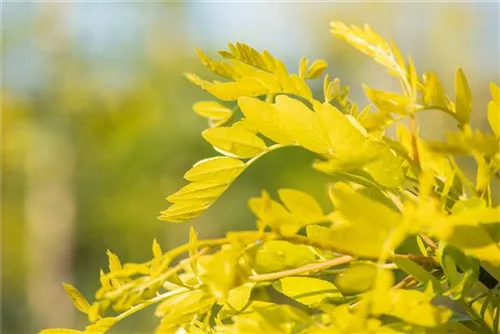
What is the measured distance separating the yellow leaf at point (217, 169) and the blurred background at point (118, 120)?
6487mm

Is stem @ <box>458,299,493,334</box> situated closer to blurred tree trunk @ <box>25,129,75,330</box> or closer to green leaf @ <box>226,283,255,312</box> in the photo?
green leaf @ <box>226,283,255,312</box>

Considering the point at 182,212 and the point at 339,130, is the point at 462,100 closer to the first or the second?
the point at 339,130

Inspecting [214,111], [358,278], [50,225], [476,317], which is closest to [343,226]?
[358,278]

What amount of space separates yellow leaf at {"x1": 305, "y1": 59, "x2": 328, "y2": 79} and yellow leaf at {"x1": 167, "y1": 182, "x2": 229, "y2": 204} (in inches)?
3.3

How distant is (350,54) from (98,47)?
314cm

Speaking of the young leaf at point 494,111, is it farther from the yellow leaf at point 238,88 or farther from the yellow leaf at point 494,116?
the yellow leaf at point 238,88

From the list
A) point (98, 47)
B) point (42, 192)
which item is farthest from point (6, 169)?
point (98, 47)

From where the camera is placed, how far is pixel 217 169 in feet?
1.22

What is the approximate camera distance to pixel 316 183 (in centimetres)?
834

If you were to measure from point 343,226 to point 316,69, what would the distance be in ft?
0.66

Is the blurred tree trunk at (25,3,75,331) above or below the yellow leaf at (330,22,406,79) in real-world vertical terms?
below

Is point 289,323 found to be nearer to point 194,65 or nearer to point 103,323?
point 103,323

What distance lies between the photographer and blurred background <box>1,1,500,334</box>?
751 centimetres

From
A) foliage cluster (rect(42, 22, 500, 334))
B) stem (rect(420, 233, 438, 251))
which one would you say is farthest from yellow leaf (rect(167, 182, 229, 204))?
stem (rect(420, 233, 438, 251))
